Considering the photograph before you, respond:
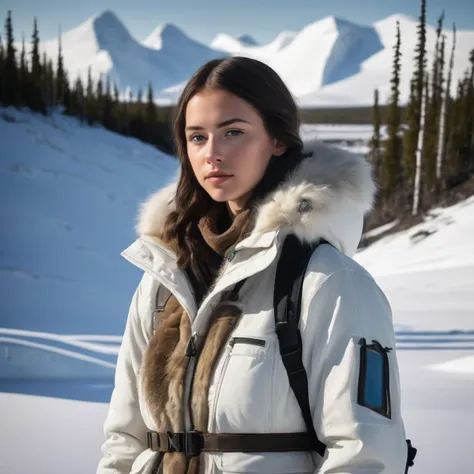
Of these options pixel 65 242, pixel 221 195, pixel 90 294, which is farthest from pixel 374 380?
pixel 65 242

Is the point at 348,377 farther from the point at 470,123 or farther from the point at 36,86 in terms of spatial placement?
the point at 36,86

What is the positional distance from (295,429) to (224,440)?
0.30ft

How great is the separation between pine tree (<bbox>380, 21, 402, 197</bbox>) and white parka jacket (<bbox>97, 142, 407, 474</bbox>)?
607 cm

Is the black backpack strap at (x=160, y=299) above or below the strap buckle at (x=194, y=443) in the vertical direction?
above

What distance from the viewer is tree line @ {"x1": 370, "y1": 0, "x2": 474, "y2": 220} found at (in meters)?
6.63

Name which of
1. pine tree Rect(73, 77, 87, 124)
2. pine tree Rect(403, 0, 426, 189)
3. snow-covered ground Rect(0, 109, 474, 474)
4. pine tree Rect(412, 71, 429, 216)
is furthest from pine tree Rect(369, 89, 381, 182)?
pine tree Rect(73, 77, 87, 124)

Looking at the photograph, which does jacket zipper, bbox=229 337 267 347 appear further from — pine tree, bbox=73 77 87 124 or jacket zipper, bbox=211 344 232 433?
pine tree, bbox=73 77 87 124

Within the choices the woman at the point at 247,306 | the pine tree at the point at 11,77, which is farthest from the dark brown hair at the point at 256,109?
the pine tree at the point at 11,77

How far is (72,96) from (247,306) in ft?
26.5

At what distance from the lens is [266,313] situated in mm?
880

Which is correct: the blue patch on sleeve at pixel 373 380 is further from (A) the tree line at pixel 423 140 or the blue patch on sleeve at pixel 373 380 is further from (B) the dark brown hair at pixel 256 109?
(A) the tree line at pixel 423 140

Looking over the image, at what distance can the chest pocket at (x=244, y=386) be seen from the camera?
2.78ft

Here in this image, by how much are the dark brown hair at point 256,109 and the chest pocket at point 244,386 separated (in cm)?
19

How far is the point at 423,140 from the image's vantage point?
706 cm
